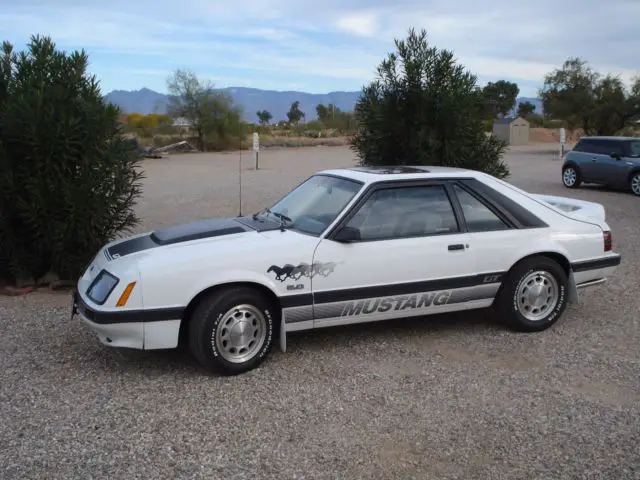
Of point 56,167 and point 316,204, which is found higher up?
point 56,167

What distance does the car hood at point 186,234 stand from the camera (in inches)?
201

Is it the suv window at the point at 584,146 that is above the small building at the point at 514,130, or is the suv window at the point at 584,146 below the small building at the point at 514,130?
below

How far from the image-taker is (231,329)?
4832mm

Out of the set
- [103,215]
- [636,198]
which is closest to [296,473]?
[103,215]

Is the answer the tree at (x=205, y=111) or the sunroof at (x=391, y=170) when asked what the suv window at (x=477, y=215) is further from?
the tree at (x=205, y=111)

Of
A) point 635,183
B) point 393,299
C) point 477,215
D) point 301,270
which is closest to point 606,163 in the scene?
point 635,183

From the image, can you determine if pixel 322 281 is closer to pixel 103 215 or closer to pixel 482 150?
pixel 103 215

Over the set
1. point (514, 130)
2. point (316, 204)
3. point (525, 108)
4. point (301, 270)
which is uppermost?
point (525, 108)

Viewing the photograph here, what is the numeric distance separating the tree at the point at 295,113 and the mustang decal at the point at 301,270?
8278 centimetres

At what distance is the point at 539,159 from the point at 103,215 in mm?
27278

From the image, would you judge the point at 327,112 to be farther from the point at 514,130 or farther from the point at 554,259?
the point at 554,259

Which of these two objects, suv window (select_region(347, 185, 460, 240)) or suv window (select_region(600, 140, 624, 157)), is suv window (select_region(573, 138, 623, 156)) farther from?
suv window (select_region(347, 185, 460, 240))

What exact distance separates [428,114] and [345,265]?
15.7 feet

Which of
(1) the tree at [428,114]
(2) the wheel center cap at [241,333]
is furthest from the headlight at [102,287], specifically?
(1) the tree at [428,114]
